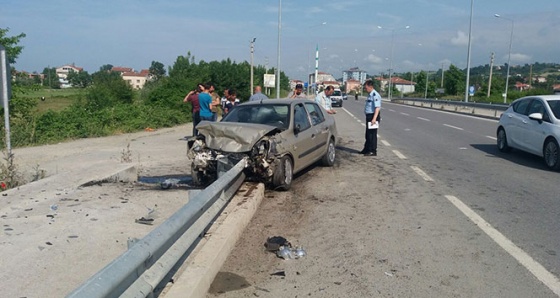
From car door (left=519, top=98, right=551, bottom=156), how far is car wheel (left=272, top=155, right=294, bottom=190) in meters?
6.21

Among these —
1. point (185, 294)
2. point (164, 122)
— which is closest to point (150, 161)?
point (185, 294)

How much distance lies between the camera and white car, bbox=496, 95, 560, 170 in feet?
33.9

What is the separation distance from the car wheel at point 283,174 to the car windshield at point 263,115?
0.77 m

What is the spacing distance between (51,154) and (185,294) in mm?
11071

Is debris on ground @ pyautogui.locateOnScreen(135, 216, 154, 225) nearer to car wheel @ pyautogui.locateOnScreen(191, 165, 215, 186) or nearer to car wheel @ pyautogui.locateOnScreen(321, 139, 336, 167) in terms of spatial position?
car wheel @ pyautogui.locateOnScreen(191, 165, 215, 186)

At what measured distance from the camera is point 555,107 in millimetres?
10898

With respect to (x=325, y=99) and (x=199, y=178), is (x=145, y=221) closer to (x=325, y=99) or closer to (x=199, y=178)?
(x=199, y=178)

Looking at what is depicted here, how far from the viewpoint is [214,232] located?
16.7ft

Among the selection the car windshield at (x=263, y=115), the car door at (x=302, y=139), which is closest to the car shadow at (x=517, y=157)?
the car door at (x=302, y=139)

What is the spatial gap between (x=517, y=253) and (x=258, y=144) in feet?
12.9

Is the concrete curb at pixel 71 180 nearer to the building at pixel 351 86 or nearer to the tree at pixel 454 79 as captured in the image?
the tree at pixel 454 79

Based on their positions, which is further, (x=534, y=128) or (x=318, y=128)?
(x=534, y=128)

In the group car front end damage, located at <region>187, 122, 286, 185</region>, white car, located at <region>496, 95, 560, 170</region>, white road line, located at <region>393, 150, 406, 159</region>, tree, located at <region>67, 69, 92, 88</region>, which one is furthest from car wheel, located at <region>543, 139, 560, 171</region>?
tree, located at <region>67, 69, 92, 88</region>

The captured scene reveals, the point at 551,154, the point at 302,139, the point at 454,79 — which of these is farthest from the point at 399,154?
the point at 454,79
